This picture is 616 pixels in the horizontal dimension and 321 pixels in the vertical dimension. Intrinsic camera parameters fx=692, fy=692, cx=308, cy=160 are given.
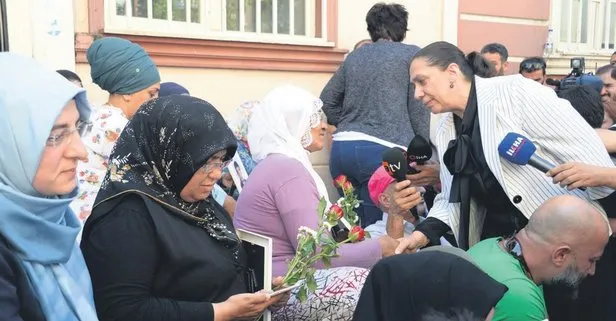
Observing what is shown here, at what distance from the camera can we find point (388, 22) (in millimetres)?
5109

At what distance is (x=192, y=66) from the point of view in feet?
17.3

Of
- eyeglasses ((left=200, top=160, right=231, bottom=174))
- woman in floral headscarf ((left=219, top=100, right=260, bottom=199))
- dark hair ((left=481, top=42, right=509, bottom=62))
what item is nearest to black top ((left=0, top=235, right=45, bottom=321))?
eyeglasses ((left=200, top=160, right=231, bottom=174))

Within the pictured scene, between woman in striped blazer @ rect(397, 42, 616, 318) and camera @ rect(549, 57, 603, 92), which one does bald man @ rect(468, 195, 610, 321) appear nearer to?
woman in striped blazer @ rect(397, 42, 616, 318)

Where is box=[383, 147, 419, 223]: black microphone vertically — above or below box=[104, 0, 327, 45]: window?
below

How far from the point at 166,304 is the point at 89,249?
0.31 m

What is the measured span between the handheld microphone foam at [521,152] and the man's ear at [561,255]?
378mm

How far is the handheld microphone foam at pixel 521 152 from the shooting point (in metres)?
2.96

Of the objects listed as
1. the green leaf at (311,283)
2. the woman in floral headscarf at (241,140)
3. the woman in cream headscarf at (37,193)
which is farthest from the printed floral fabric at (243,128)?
the woman in cream headscarf at (37,193)

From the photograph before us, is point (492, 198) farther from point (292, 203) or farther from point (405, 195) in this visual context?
point (292, 203)

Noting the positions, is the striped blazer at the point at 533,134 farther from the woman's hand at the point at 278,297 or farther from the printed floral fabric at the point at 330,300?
the woman's hand at the point at 278,297

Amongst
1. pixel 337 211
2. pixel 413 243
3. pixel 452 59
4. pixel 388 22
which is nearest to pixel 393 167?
pixel 413 243

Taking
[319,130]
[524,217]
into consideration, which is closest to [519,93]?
[524,217]

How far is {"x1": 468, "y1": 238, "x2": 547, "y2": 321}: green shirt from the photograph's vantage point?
252 centimetres

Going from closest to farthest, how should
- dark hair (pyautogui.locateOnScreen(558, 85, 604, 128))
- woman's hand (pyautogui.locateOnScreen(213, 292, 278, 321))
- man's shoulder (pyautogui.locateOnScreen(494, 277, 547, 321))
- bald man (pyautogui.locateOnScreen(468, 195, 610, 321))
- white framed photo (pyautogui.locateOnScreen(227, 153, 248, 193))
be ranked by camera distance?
woman's hand (pyautogui.locateOnScreen(213, 292, 278, 321)), man's shoulder (pyautogui.locateOnScreen(494, 277, 547, 321)), bald man (pyautogui.locateOnScreen(468, 195, 610, 321)), dark hair (pyautogui.locateOnScreen(558, 85, 604, 128)), white framed photo (pyautogui.locateOnScreen(227, 153, 248, 193))
